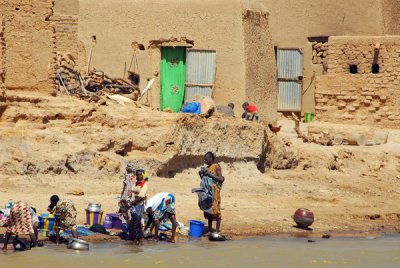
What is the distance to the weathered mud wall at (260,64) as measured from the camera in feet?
83.6

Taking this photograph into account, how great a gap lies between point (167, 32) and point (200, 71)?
103cm

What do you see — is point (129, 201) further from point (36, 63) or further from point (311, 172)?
point (311, 172)

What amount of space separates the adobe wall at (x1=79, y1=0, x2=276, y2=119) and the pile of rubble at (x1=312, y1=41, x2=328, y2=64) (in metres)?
4.23

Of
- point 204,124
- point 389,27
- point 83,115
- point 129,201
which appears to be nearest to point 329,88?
point 389,27

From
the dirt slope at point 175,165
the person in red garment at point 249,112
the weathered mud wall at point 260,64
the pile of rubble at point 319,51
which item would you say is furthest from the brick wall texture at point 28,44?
the pile of rubble at point 319,51

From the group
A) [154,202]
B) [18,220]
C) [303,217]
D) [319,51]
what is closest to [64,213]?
[18,220]

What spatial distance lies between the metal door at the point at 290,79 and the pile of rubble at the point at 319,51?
36 cm

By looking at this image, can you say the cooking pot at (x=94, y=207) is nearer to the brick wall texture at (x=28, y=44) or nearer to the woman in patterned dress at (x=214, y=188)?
the woman in patterned dress at (x=214, y=188)

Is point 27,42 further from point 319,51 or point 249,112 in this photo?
point 319,51

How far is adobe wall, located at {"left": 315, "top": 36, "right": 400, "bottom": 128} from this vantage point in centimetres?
2859

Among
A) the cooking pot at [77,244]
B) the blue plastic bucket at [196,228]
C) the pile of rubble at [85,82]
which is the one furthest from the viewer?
the pile of rubble at [85,82]

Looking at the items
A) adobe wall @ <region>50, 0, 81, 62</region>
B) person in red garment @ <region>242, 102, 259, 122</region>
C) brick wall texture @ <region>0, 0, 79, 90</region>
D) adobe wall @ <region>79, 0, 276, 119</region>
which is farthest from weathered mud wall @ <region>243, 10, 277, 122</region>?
brick wall texture @ <region>0, 0, 79, 90</region>

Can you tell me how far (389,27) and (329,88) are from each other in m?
2.51

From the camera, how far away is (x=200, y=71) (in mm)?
25516
